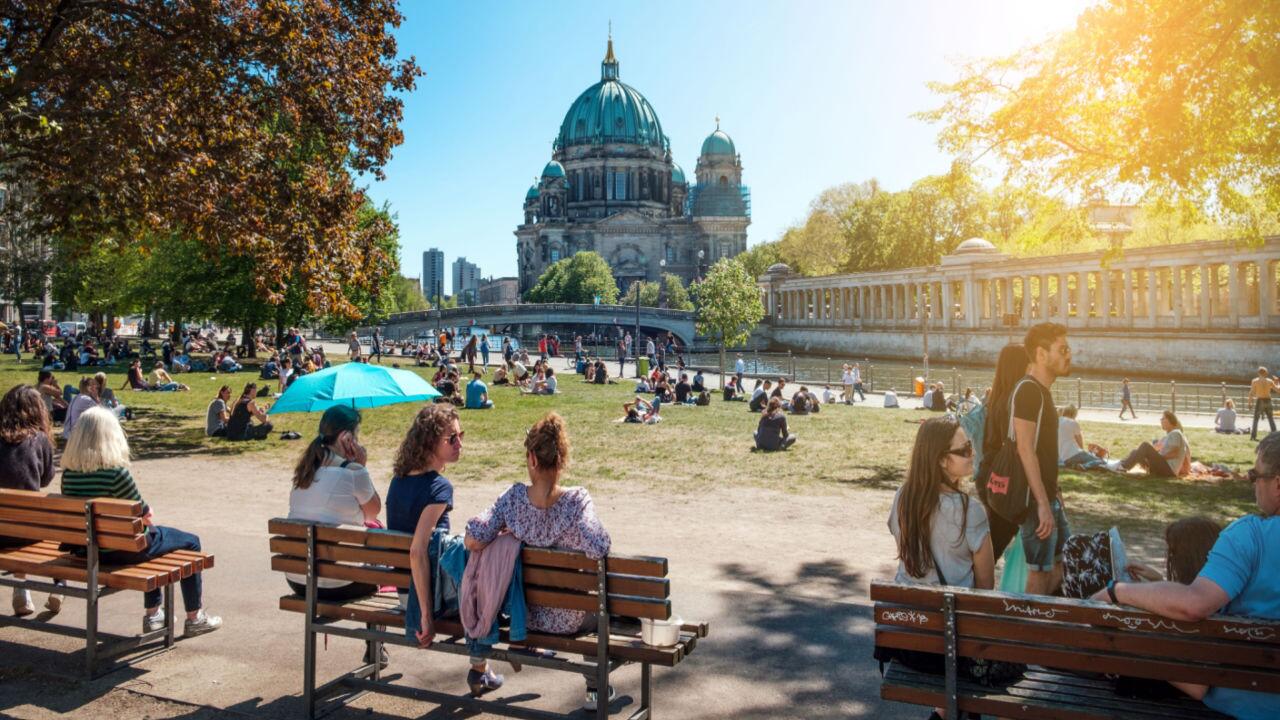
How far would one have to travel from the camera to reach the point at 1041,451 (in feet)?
18.1

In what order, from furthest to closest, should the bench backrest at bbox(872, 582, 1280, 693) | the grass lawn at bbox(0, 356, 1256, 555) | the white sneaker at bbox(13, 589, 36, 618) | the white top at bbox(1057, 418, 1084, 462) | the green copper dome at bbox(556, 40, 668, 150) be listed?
the green copper dome at bbox(556, 40, 668, 150) → the white top at bbox(1057, 418, 1084, 462) → the grass lawn at bbox(0, 356, 1256, 555) → the white sneaker at bbox(13, 589, 36, 618) → the bench backrest at bbox(872, 582, 1280, 693)

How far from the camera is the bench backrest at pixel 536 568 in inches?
173

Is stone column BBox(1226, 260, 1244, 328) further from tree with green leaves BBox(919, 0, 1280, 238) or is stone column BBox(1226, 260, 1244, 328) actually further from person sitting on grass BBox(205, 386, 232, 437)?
person sitting on grass BBox(205, 386, 232, 437)

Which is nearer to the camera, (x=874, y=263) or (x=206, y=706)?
(x=206, y=706)

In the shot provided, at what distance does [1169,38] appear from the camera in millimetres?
13484

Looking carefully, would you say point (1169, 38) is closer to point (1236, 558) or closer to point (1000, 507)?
point (1000, 507)

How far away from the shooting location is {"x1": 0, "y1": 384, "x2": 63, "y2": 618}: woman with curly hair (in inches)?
259

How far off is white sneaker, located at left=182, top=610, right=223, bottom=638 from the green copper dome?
14301cm

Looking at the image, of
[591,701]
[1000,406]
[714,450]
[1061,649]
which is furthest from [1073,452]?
[1061,649]

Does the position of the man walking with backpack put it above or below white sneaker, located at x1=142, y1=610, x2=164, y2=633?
above

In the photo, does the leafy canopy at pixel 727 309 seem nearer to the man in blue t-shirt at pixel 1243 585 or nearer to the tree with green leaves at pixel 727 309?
the tree with green leaves at pixel 727 309

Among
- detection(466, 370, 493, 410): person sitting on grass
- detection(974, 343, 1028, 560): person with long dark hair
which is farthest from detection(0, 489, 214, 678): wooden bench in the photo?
detection(466, 370, 493, 410): person sitting on grass

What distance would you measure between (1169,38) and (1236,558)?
1250cm

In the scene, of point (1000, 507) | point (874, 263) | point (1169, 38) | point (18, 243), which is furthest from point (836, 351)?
point (1000, 507)
